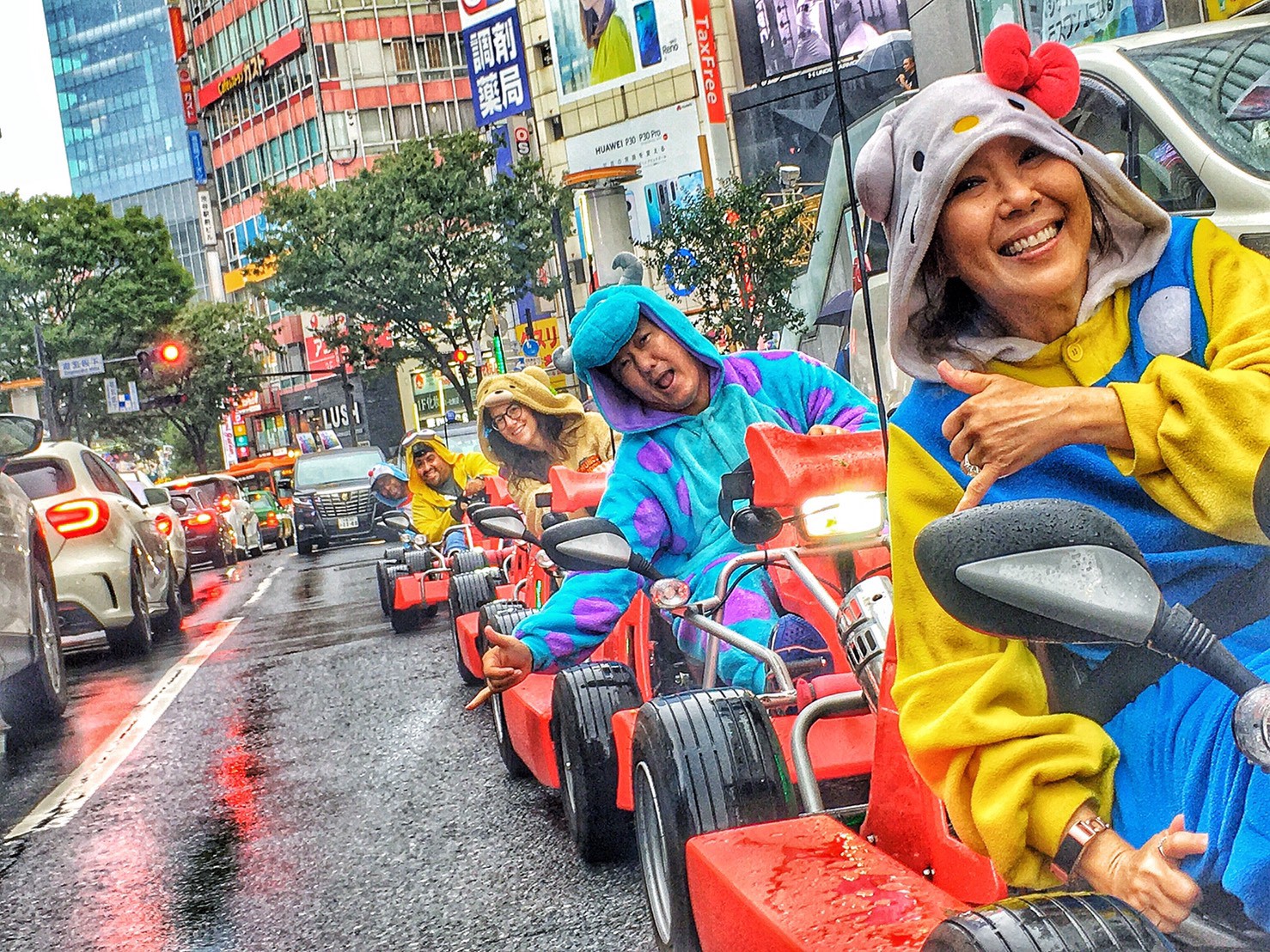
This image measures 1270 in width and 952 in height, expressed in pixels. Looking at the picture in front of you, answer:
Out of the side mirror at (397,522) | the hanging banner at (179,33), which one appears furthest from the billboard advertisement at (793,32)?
the hanging banner at (179,33)

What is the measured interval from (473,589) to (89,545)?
14.7 ft

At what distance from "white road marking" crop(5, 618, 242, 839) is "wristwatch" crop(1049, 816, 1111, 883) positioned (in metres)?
5.07

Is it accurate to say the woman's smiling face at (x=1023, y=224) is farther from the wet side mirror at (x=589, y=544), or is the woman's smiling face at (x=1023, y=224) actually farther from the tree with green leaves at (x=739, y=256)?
the tree with green leaves at (x=739, y=256)

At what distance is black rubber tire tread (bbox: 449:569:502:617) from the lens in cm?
827

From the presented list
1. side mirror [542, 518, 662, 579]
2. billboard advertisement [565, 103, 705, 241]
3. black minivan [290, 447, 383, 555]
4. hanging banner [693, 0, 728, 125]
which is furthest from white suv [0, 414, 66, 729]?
hanging banner [693, 0, 728, 125]

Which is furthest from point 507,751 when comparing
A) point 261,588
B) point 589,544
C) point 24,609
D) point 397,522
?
point 261,588

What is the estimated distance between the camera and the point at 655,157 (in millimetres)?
45875

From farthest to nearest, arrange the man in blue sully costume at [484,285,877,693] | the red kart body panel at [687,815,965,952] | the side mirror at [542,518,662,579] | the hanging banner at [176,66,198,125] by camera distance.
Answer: the hanging banner at [176,66,198,125]
the man in blue sully costume at [484,285,877,693]
the side mirror at [542,518,662,579]
the red kart body panel at [687,815,965,952]

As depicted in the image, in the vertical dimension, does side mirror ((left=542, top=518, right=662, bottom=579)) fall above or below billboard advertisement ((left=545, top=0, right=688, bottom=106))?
below

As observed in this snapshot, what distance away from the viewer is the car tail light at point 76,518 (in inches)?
455

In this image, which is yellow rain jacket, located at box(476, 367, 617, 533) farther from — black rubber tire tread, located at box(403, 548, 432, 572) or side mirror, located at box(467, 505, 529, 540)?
black rubber tire tread, located at box(403, 548, 432, 572)

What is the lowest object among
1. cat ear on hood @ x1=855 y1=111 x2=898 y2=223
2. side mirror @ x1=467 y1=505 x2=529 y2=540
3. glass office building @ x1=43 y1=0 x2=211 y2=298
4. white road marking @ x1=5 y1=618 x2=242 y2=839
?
white road marking @ x1=5 y1=618 x2=242 y2=839

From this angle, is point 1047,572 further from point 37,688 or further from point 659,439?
point 37,688

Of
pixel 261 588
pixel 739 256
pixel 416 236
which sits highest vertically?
pixel 416 236
